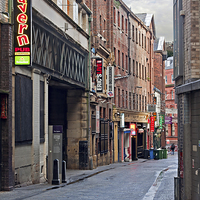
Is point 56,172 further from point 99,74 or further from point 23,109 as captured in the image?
point 99,74

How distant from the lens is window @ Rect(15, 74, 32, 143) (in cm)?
1797

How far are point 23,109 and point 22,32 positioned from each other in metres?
3.05

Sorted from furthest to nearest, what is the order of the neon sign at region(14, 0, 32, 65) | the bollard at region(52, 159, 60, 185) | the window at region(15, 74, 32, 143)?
the bollard at region(52, 159, 60, 185) → the window at region(15, 74, 32, 143) → the neon sign at region(14, 0, 32, 65)

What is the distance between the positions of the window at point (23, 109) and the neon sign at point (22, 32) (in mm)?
994

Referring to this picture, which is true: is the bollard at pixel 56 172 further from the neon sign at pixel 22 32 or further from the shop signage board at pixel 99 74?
the shop signage board at pixel 99 74

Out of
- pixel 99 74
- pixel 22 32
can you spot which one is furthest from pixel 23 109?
pixel 99 74

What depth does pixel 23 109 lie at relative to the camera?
1859 centimetres

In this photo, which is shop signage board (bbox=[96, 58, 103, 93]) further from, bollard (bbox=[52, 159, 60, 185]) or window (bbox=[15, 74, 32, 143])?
bollard (bbox=[52, 159, 60, 185])

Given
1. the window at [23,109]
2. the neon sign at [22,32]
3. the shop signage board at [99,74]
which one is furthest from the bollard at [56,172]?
the shop signage board at [99,74]

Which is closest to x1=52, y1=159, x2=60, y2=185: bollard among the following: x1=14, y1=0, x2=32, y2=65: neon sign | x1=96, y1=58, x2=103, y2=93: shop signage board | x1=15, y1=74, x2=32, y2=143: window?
x1=15, y1=74, x2=32, y2=143: window

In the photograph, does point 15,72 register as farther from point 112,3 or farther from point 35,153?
point 112,3

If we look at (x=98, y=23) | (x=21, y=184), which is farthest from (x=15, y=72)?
(x=98, y=23)

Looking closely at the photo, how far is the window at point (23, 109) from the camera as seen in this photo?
18.0m

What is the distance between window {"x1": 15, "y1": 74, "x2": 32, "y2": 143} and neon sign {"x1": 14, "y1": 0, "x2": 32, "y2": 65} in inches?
39.1
